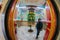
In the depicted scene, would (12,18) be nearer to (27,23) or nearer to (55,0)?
(27,23)

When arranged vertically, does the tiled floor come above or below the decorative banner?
below

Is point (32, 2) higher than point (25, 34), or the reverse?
point (32, 2)

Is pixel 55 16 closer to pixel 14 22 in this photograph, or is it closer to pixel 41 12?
pixel 41 12

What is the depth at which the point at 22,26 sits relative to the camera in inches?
28.5

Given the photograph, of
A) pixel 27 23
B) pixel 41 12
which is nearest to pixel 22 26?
pixel 27 23

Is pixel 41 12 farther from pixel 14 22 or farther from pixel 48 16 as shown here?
pixel 14 22

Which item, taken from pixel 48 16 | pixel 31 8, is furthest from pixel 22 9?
pixel 48 16

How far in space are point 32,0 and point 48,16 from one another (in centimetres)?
13

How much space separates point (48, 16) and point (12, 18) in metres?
0.20

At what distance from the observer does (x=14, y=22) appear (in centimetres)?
71

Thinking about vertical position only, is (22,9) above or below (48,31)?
above

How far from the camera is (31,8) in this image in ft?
2.38

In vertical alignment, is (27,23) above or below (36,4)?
below

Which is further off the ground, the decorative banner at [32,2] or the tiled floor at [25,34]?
the decorative banner at [32,2]
